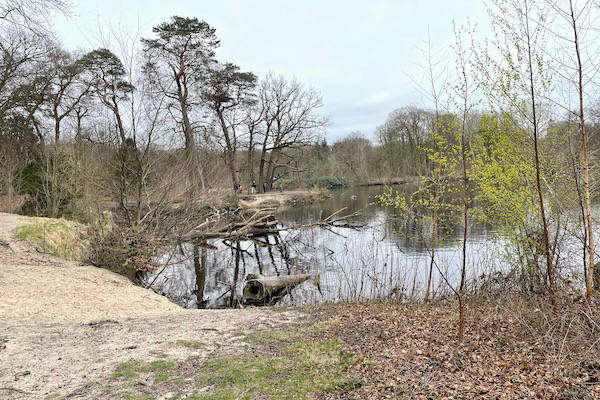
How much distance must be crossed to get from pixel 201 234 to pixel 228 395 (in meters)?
12.3

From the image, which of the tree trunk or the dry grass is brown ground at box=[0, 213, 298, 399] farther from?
the tree trunk

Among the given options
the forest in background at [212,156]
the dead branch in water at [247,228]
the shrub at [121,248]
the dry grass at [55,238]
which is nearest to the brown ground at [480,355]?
the forest in background at [212,156]

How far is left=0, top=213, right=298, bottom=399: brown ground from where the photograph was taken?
4.47 metres

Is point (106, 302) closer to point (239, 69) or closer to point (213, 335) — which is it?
point (213, 335)

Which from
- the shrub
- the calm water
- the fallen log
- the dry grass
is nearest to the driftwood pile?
the fallen log

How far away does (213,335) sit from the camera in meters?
5.93

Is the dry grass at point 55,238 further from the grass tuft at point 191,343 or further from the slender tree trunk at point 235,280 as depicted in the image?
the grass tuft at point 191,343

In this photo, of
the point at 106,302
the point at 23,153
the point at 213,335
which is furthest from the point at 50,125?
the point at 213,335

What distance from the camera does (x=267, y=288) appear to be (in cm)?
1017

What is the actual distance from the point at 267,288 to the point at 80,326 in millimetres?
4689

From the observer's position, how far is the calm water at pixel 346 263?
9.17 m

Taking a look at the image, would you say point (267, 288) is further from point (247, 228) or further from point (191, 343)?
point (247, 228)

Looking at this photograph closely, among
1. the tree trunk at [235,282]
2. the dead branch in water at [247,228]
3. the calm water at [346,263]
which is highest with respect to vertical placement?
the dead branch in water at [247,228]

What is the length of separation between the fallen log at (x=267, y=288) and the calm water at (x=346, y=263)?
319mm
